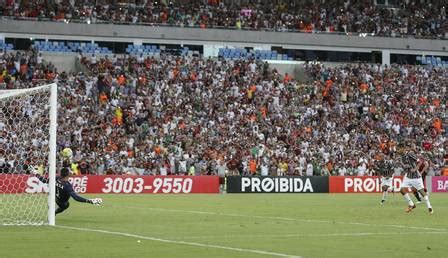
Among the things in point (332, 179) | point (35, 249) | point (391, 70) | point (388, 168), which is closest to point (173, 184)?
point (332, 179)

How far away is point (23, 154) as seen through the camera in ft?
116

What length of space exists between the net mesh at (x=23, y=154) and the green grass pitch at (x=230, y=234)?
1.46 metres

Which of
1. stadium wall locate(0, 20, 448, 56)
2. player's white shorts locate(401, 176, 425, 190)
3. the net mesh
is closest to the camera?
the net mesh

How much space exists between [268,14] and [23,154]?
34.9m

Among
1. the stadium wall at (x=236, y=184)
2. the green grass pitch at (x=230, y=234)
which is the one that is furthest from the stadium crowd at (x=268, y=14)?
the green grass pitch at (x=230, y=234)

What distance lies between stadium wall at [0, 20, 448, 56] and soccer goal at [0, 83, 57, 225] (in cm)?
2118

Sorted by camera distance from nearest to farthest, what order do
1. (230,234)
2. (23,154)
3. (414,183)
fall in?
(230,234)
(414,183)
(23,154)

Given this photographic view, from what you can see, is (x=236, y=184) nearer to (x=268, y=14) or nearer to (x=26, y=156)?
(x=26, y=156)

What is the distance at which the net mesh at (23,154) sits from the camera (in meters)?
27.8

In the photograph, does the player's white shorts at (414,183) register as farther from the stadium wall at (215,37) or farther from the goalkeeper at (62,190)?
the stadium wall at (215,37)

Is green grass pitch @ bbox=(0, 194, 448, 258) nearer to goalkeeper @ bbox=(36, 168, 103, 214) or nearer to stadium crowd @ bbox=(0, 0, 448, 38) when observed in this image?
goalkeeper @ bbox=(36, 168, 103, 214)

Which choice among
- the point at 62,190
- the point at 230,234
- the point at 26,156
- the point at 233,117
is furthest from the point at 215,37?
the point at 230,234

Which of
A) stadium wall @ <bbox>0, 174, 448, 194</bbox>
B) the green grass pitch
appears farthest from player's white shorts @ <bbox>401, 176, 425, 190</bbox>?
stadium wall @ <bbox>0, 174, 448, 194</bbox>

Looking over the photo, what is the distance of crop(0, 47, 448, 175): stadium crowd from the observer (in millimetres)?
49844
